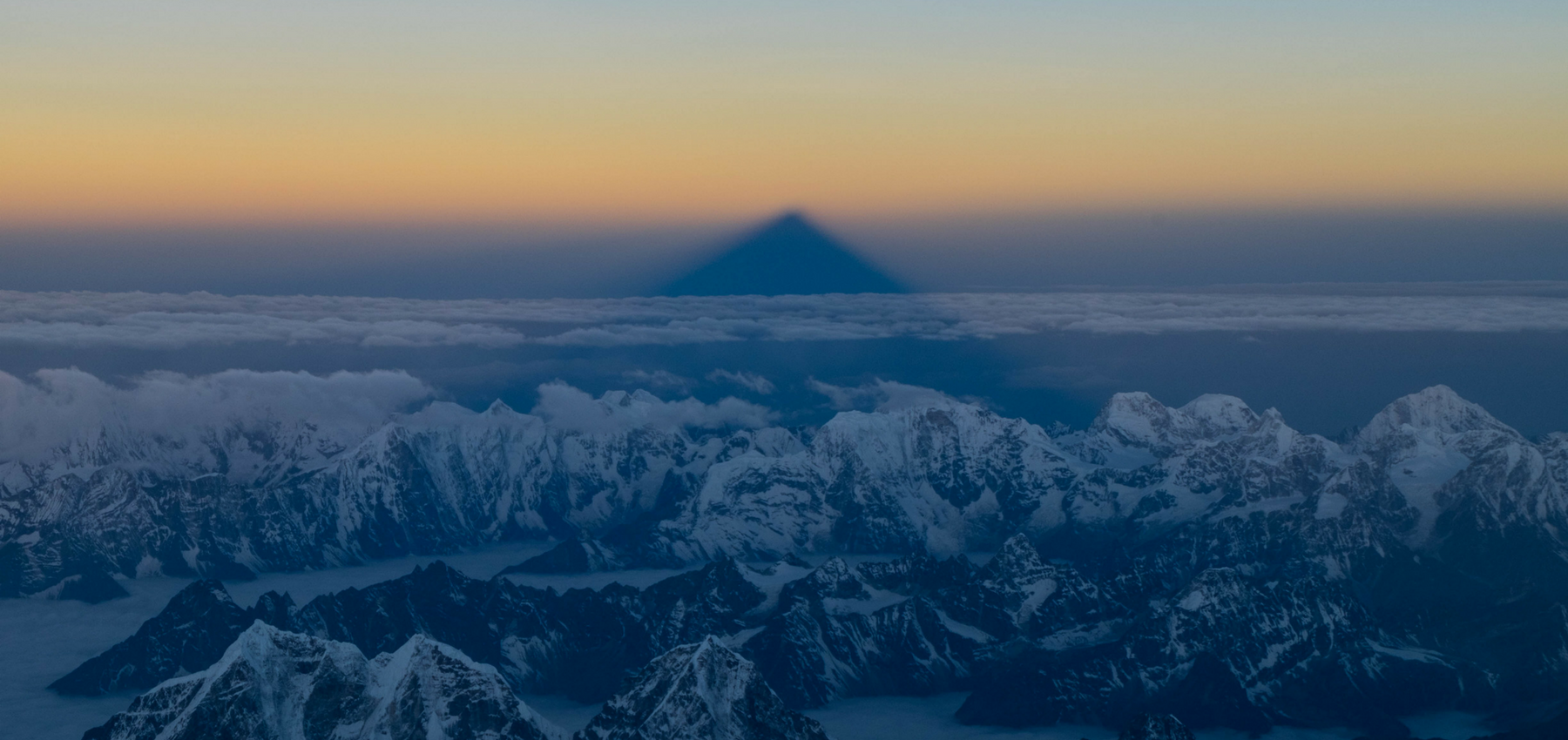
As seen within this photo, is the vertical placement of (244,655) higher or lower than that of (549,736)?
higher

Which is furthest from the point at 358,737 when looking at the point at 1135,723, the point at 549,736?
the point at 1135,723

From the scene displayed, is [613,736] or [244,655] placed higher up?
[244,655]

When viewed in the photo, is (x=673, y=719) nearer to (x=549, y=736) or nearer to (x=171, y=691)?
(x=549, y=736)

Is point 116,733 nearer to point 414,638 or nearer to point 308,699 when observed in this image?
point 308,699

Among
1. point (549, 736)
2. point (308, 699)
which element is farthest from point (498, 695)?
point (308, 699)

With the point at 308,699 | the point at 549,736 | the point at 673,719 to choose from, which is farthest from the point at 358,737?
the point at 673,719
